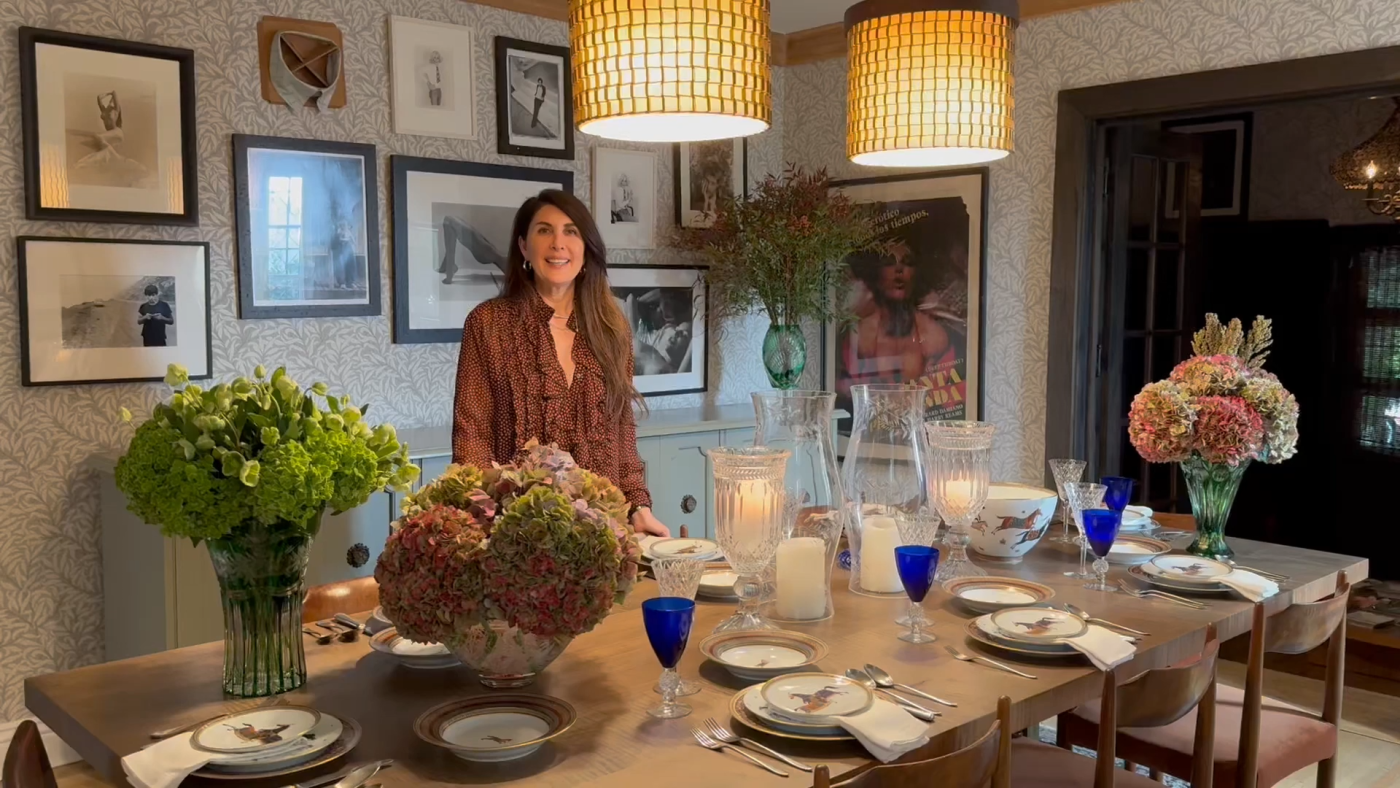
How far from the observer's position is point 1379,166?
4176mm

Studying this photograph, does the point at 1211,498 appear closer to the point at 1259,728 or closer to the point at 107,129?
the point at 1259,728

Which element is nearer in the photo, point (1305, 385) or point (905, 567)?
point (905, 567)

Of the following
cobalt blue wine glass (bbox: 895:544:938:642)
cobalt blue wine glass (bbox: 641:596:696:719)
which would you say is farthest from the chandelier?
cobalt blue wine glass (bbox: 641:596:696:719)

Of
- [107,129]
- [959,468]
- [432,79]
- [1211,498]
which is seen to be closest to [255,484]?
[959,468]

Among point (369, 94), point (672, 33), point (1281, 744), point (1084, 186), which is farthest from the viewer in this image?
point (1084, 186)

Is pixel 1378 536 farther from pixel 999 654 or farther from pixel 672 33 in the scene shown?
pixel 672 33

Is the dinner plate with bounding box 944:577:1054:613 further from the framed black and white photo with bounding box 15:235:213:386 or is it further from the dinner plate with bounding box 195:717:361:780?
the framed black and white photo with bounding box 15:235:213:386

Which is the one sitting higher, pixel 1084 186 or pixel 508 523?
pixel 1084 186

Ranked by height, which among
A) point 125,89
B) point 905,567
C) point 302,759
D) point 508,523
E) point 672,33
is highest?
point 125,89

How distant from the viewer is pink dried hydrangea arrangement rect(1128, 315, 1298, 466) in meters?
2.18

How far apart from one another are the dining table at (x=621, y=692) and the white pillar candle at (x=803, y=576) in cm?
4

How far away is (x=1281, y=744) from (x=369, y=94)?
310 centimetres

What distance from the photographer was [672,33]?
146cm

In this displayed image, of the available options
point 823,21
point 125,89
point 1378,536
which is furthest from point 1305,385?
point 125,89
